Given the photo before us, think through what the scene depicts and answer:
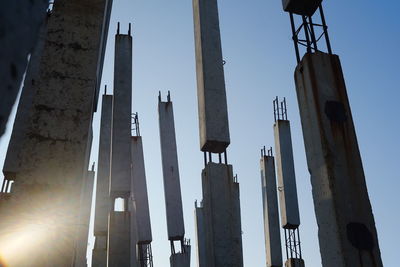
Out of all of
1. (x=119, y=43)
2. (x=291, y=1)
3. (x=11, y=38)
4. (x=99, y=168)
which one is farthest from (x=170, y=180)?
(x=11, y=38)

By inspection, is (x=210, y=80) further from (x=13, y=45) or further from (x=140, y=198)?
(x=13, y=45)

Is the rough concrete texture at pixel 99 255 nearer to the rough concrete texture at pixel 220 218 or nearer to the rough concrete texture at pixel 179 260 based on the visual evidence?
the rough concrete texture at pixel 179 260

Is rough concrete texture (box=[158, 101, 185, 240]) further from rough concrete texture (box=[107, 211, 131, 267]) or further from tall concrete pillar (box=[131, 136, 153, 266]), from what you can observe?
rough concrete texture (box=[107, 211, 131, 267])

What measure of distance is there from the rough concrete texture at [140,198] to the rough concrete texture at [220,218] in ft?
26.3

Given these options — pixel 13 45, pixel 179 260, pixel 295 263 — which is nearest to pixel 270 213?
pixel 295 263

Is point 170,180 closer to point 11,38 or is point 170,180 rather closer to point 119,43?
point 119,43

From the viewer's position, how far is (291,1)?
23.2 feet

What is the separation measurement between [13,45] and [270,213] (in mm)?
18052

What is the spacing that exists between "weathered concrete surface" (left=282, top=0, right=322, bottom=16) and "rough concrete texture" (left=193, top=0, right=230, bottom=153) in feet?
10.2

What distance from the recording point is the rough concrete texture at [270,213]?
17.3 meters

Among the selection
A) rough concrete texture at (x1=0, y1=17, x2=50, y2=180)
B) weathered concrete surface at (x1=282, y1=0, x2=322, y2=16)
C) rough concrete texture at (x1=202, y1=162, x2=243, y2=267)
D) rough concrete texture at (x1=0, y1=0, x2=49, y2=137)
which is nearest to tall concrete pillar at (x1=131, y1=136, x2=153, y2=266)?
rough concrete texture at (x1=0, y1=17, x2=50, y2=180)

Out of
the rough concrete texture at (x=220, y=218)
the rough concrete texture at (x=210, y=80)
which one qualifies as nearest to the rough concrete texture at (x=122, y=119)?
the rough concrete texture at (x=210, y=80)

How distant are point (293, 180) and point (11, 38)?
17273 mm

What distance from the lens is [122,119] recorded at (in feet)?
41.5
